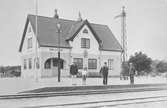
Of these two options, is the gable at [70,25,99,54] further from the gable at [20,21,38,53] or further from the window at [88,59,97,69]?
the gable at [20,21,38,53]

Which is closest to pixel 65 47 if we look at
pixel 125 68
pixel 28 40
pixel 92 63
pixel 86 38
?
pixel 86 38

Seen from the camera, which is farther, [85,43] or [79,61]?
[85,43]

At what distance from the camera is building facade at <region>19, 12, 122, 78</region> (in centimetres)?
2398

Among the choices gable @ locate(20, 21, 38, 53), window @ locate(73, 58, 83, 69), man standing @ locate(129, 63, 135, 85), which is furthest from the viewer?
window @ locate(73, 58, 83, 69)

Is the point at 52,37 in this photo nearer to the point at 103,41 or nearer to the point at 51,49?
the point at 51,49

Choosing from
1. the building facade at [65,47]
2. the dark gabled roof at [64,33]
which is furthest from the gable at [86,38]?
the dark gabled roof at [64,33]

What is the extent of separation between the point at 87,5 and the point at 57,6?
71 cm

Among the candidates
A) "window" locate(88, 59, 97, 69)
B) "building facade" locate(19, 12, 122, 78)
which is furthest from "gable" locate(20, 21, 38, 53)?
"window" locate(88, 59, 97, 69)

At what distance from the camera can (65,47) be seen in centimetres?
2523

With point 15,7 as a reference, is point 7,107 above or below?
below

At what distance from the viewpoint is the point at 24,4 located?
17.7 feet

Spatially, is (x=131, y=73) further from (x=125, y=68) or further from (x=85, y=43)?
(x=85, y=43)

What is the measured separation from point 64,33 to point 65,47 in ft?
→ 6.41

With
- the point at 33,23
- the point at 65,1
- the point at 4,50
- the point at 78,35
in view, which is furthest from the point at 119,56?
the point at 65,1
